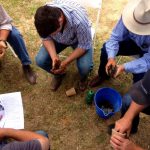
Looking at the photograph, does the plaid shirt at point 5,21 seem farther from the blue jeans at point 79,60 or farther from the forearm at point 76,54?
the forearm at point 76,54

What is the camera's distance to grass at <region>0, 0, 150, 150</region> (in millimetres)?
3268

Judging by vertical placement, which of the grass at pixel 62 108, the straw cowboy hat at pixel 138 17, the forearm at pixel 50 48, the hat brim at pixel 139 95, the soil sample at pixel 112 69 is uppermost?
the straw cowboy hat at pixel 138 17

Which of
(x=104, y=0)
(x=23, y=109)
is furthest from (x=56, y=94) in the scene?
(x=104, y=0)

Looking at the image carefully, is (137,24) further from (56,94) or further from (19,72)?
(19,72)

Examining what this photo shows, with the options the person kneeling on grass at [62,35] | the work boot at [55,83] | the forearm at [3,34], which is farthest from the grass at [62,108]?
the forearm at [3,34]

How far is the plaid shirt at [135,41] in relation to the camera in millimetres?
2930

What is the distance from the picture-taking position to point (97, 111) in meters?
3.32

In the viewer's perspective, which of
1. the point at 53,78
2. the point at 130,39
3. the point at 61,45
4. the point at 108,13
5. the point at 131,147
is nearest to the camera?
the point at 131,147

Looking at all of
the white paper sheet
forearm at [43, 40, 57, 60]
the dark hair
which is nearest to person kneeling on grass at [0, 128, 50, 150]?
the white paper sheet

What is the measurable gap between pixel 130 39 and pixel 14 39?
1268mm

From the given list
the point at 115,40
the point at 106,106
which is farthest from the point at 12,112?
the point at 115,40

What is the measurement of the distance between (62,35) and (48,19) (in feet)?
1.72

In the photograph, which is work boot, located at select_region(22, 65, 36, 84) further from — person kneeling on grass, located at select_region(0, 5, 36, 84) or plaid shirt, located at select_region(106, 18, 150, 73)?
plaid shirt, located at select_region(106, 18, 150, 73)

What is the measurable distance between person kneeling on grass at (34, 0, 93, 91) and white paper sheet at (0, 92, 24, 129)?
0.49 meters
